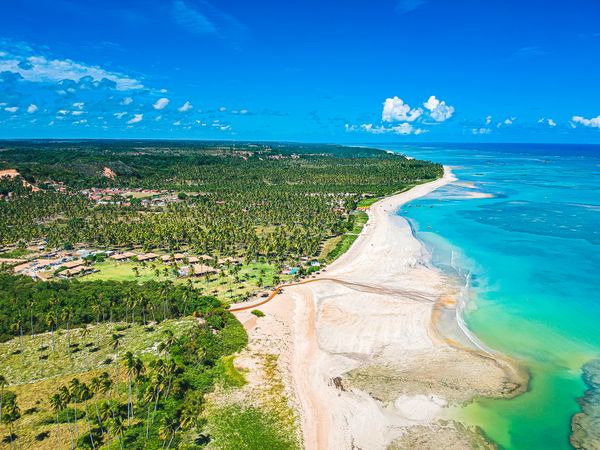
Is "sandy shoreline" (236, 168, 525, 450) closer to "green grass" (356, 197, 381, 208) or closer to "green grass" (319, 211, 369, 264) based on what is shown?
"green grass" (319, 211, 369, 264)

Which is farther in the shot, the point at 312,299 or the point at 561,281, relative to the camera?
the point at 561,281

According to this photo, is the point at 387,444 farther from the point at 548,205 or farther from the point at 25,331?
the point at 548,205

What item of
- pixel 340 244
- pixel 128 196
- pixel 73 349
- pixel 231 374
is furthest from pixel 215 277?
pixel 128 196

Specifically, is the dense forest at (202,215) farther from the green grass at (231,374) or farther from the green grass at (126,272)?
the green grass at (231,374)

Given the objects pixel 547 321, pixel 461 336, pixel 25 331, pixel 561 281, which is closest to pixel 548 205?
pixel 561 281

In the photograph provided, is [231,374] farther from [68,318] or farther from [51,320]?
[51,320]

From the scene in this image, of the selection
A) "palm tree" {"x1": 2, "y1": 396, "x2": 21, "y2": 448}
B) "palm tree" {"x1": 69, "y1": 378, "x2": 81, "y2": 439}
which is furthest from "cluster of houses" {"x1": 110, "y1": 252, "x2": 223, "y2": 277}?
"palm tree" {"x1": 2, "y1": 396, "x2": 21, "y2": 448}
